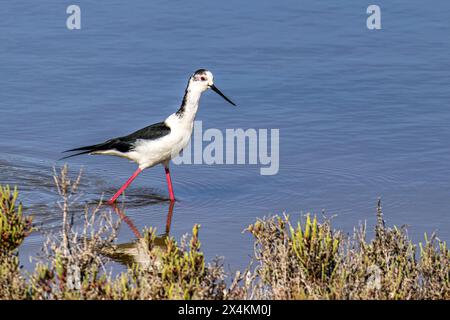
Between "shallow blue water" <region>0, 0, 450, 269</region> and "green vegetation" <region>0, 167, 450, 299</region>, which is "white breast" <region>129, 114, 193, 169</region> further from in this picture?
"green vegetation" <region>0, 167, 450, 299</region>

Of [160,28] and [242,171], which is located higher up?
[160,28]

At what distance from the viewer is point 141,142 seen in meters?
11.5

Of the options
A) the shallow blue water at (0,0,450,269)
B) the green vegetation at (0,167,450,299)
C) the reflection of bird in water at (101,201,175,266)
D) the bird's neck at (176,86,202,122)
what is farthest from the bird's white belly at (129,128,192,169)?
the green vegetation at (0,167,450,299)

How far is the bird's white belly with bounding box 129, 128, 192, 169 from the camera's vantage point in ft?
37.7

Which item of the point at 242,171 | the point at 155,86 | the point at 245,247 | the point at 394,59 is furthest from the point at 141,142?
the point at 394,59

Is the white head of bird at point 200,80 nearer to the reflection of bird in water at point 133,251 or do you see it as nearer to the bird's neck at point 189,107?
the bird's neck at point 189,107

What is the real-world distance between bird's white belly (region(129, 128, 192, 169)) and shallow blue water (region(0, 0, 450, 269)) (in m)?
0.44

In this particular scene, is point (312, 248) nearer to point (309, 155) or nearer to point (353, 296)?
point (353, 296)

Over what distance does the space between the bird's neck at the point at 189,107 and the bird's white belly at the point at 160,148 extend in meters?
0.15

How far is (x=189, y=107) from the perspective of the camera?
11656mm

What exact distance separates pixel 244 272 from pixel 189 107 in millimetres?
4747

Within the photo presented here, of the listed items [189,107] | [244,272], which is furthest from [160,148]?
[244,272]

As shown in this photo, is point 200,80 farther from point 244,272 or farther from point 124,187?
point 244,272
